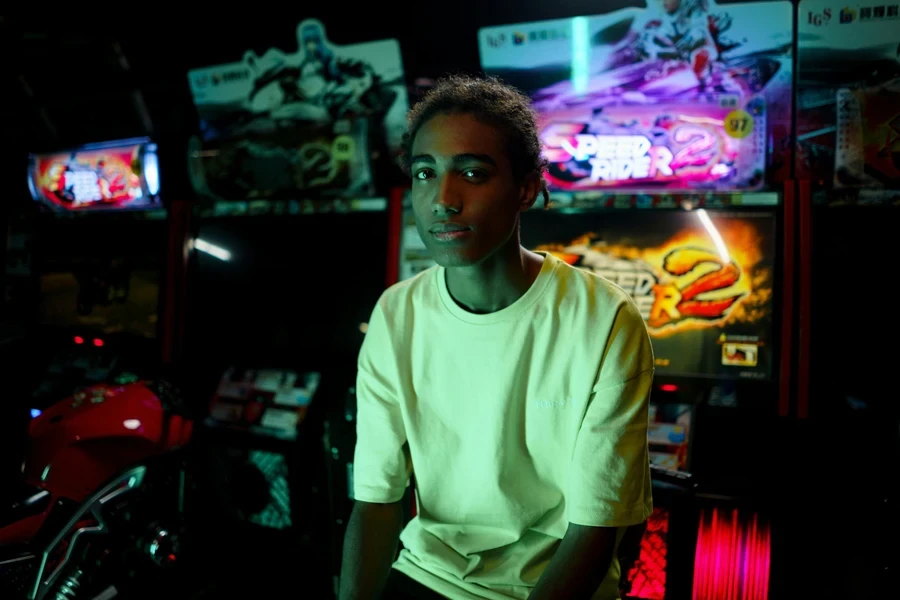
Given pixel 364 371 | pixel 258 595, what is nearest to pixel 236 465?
pixel 258 595

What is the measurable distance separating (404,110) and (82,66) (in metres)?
2.63

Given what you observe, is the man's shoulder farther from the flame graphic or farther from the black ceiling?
the black ceiling

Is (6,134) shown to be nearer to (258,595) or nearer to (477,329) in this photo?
(258,595)

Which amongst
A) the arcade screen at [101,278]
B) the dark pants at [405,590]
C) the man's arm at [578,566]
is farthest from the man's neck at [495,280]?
the arcade screen at [101,278]

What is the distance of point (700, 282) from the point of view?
2.65 metres

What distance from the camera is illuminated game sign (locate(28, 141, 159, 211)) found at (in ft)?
12.2

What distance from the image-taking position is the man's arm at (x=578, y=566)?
49.3 inches

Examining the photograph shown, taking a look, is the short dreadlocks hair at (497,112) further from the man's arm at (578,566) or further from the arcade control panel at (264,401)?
the arcade control panel at (264,401)

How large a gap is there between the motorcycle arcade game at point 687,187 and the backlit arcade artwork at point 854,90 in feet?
0.32

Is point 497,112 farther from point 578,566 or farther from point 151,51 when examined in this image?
point 151,51

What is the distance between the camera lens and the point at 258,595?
3.12 m

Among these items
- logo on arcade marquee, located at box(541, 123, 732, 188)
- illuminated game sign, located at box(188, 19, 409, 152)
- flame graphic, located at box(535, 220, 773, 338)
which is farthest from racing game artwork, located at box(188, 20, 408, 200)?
flame graphic, located at box(535, 220, 773, 338)

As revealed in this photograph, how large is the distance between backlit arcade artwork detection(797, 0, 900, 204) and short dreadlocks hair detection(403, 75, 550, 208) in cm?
171

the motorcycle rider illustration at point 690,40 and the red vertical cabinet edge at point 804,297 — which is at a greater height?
the motorcycle rider illustration at point 690,40
